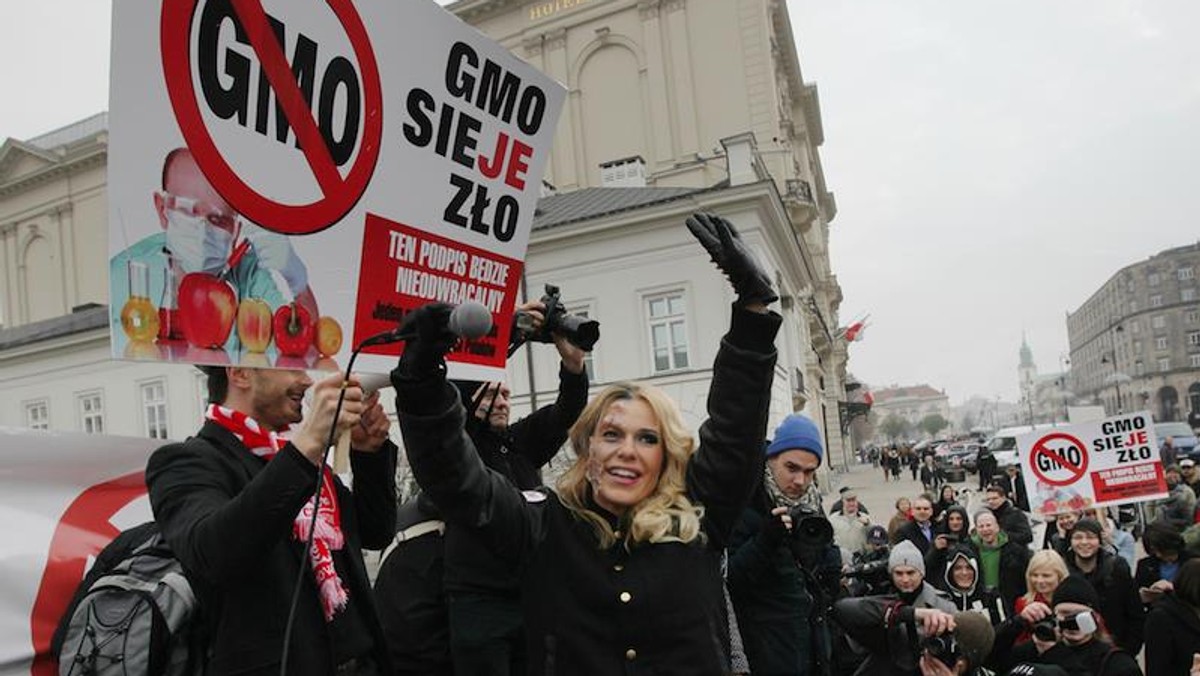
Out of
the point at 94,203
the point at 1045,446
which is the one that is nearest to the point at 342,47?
the point at 1045,446

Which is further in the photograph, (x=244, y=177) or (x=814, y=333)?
(x=814, y=333)

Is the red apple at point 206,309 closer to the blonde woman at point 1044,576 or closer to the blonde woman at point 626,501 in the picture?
the blonde woman at point 626,501

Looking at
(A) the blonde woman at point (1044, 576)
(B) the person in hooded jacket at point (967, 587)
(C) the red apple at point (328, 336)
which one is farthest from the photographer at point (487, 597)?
(B) the person in hooded jacket at point (967, 587)

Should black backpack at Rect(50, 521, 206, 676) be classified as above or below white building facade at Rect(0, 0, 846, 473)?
below

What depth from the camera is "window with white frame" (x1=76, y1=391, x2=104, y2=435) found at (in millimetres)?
30531

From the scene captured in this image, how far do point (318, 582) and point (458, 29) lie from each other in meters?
1.69

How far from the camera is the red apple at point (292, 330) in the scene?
2.15 meters

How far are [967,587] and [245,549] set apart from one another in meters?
5.42

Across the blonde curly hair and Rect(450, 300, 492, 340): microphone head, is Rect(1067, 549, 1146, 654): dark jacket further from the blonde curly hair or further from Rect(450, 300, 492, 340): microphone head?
Rect(450, 300, 492, 340): microphone head

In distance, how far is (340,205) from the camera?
91.6 inches

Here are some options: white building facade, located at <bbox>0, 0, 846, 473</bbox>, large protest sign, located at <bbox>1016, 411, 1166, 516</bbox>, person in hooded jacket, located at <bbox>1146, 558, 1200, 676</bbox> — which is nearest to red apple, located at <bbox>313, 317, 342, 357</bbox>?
person in hooded jacket, located at <bbox>1146, 558, 1200, 676</bbox>

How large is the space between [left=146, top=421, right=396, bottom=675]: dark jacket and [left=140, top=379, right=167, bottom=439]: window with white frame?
3086 centimetres

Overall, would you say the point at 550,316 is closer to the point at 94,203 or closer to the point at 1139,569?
the point at 1139,569

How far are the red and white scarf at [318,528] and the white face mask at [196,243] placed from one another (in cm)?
41
